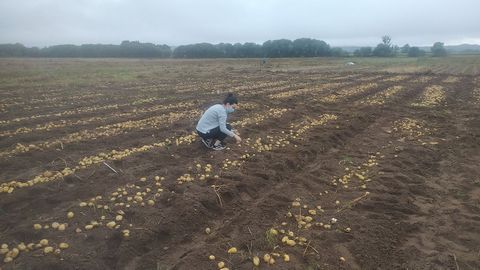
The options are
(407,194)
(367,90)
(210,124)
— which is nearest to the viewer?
(407,194)

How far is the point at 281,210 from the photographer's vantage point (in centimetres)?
646

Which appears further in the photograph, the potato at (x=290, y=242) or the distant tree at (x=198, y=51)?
the distant tree at (x=198, y=51)

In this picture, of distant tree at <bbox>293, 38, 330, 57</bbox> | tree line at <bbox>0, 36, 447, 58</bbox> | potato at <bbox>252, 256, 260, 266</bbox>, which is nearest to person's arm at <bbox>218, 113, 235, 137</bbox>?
potato at <bbox>252, 256, 260, 266</bbox>

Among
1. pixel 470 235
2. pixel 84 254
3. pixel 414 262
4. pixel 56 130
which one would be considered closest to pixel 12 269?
pixel 84 254

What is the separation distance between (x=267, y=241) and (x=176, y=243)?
1.24 meters

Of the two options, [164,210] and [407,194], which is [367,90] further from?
[164,210]

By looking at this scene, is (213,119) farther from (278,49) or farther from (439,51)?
(439,51)

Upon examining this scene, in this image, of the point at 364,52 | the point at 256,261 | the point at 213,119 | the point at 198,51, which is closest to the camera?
the point at 256,261

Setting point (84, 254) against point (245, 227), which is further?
point (245, 227)

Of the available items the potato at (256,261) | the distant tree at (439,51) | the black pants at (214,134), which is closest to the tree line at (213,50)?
the distant tree at (439,51)

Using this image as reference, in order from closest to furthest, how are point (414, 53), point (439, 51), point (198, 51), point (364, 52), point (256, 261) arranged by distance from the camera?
point (256, 261), point (198, 51), point (364, 52), point (414, 53), point (439, 51)

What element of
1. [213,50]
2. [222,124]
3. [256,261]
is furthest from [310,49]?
[256,261]

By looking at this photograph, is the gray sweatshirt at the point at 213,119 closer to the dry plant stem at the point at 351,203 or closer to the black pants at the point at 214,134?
the black pants at the point at 214,134

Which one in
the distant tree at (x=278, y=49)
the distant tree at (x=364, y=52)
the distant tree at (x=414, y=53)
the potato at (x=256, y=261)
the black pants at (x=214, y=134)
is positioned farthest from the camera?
the distant tree at (x=414, y=53)
